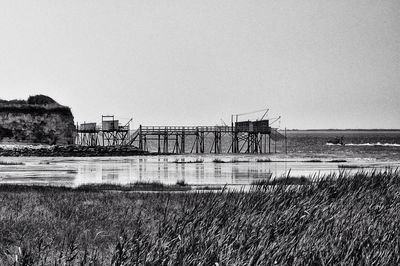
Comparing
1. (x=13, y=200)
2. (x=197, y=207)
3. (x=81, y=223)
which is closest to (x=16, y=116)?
(x=13, y=200)

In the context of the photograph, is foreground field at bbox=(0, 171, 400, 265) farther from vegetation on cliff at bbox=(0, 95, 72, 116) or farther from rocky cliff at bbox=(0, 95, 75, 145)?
vegetation on cliff at bbox=(0, 95, 72, 116)

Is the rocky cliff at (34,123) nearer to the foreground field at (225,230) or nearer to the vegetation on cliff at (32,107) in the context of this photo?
the vegetation on cliff at (32,107)

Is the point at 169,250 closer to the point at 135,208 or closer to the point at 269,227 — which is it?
the point at 269,227

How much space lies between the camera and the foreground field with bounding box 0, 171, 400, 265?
757cm

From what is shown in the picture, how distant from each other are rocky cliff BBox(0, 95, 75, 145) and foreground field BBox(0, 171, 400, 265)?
79.4m

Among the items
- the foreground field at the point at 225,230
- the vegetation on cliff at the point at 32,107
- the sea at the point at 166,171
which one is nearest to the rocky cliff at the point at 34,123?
the vegetation on cliff at the point at 32,107

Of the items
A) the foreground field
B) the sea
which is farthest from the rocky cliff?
the foreground field

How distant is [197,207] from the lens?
421 inches

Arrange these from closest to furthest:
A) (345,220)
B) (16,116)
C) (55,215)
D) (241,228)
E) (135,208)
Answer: (241,228) < (345,220) < (55,215) < (135,208) < (16,116)

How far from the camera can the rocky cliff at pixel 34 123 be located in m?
96.8

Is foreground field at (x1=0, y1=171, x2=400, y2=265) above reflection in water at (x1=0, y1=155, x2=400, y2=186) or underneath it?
above

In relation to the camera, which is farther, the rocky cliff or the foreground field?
the rocky cliff

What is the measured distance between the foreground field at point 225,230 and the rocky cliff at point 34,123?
79.4m

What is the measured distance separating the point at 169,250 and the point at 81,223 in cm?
950
